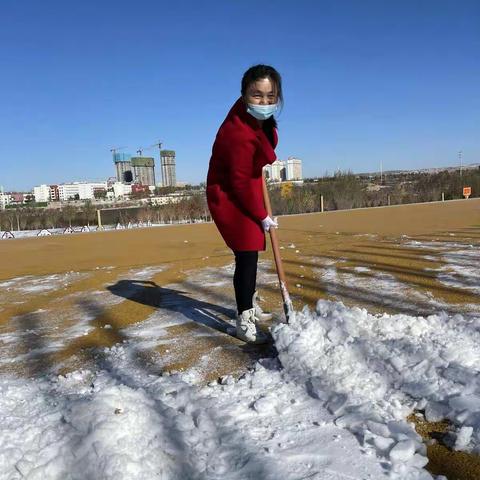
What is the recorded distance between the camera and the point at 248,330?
2.64m

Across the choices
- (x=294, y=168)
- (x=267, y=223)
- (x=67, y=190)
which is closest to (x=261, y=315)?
(x=267, y=223)

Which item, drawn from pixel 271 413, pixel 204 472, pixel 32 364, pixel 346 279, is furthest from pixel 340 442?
pixel 346 279

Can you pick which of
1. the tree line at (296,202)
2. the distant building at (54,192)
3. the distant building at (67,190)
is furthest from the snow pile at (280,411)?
the distant building at (54,192)

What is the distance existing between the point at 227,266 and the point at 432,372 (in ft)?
12.3

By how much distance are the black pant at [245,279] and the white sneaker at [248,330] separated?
5 centimetres

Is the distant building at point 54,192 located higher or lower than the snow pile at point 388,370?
higher

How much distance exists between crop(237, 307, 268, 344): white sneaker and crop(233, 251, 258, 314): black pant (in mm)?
48

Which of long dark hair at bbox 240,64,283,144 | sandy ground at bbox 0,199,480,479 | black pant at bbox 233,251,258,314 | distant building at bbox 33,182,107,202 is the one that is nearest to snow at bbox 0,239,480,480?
→ sandy ground at bbox 0,199,480,479

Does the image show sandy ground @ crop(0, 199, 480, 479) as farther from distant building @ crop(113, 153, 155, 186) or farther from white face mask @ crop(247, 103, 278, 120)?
distant building @ crop(113, 153, 155, 186)

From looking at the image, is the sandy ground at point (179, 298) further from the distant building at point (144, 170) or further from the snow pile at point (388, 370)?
the distant building at point (144, 170)

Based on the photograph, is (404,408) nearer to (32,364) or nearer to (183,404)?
(183,404)

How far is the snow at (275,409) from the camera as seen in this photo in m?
1.42

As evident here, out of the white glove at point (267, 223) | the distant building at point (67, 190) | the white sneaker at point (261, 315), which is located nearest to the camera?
the white glove at point (267, 223)

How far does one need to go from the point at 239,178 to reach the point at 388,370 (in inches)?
48.8
